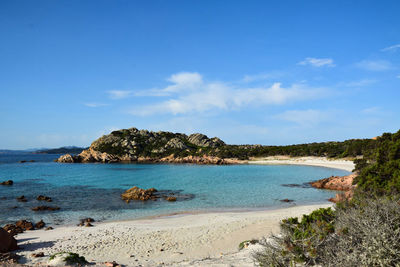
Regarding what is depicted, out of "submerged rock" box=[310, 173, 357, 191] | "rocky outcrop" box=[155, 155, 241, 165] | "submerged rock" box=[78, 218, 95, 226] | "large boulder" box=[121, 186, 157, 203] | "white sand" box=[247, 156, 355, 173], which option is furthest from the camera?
"rocky outcrop" box=[155, 155, 241, 165]

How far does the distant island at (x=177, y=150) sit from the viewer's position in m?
83.1

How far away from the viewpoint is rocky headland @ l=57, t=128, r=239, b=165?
9653 cm

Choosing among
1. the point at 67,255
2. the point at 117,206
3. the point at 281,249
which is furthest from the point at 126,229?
the point at 281,249

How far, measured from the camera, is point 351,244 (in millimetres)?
6777

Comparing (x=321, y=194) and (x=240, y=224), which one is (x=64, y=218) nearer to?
(x=240, y=224)

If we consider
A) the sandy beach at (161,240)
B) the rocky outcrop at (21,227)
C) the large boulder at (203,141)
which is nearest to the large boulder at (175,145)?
the large boulder at (203,141)

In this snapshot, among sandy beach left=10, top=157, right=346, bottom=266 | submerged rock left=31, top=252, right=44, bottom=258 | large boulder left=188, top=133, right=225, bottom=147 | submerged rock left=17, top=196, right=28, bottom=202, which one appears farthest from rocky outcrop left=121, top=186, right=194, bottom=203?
large boulder left=188, top=133, right=225, bottom=147

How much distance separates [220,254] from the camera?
39.7 ft

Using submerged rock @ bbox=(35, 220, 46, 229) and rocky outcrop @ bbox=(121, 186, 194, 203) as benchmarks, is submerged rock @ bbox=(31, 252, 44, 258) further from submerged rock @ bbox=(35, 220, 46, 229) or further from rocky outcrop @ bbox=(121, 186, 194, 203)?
rocky outcrop @ bbox=(121, 186, 194, 203)

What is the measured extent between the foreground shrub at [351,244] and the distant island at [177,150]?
68963 mm

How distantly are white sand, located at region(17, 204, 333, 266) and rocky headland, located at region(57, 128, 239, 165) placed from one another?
65.6 metres

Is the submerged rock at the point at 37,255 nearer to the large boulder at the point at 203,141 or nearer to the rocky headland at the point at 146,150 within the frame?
the rocky headland at the point at 146,150

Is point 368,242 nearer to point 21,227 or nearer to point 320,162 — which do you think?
point 21,227

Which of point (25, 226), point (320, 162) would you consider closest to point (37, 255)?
point (25, 226)
